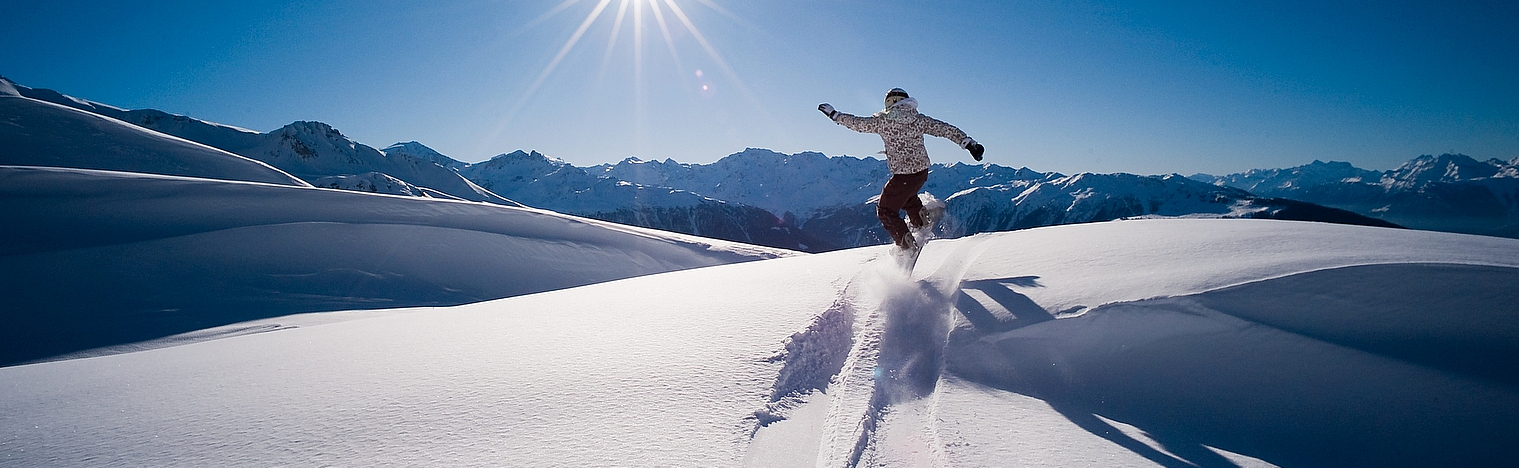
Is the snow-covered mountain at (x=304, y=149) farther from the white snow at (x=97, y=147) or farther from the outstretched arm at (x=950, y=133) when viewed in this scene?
the outstretched arm at (x=950, y=133)

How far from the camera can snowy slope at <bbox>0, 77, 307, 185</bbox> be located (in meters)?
29.2

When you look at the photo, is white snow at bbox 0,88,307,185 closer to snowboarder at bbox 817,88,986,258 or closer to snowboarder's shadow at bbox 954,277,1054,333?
snowboarder at bbox 817,88,986,258

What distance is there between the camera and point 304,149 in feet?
497

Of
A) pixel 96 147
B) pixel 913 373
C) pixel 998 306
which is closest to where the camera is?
pixel 913 373

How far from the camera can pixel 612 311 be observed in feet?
14.6

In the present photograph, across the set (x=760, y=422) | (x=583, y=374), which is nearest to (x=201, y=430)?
(x=583, y=374)

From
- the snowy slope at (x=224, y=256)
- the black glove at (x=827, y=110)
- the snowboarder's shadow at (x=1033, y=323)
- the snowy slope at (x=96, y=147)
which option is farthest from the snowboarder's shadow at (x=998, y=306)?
the snowy slope at (x=96, y=147)

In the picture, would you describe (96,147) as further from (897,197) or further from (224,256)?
(897,197)

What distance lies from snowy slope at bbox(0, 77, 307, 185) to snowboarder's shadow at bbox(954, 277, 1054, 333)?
4072 cm

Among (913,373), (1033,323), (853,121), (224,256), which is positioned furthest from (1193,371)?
(224,256)

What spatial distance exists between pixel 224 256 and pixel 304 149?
191 m

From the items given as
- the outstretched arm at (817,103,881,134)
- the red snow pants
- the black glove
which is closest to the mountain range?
the red snow pants

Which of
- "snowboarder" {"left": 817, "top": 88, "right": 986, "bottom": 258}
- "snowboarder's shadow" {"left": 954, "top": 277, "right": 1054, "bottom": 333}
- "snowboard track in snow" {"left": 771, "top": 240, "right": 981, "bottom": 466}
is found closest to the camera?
"snowboard track in snow" {"left": 771, "top": 240, "right": 981, "bottom": 466}

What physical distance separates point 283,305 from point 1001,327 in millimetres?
9016
